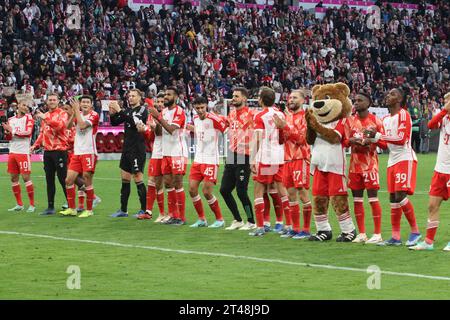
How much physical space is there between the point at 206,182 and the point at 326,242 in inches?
104

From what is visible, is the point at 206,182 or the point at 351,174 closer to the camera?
the point at 351,174

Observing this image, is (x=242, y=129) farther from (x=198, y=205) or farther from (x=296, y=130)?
(x=198, y=205)

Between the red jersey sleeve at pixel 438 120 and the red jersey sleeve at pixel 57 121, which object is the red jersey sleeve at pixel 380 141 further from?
the red jersey sleeve at pixel 57 121

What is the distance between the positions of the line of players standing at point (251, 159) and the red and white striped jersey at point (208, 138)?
2cm

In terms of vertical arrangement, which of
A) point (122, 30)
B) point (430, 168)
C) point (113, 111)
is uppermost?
point (122, 30)

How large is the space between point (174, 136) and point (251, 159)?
2.08 metres

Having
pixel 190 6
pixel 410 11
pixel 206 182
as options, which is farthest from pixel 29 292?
pixel 410 11

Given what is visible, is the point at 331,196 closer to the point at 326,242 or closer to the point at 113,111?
the point at 326,242

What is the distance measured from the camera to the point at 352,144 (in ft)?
44.7

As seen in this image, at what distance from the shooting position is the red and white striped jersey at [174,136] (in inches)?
653

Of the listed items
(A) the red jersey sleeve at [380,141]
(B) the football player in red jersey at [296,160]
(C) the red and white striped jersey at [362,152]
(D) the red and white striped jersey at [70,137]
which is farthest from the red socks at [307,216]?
(D) the red and white striped jersey at [70,137]

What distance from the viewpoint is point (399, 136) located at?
43.7ft

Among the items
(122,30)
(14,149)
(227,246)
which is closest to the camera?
(227,246)

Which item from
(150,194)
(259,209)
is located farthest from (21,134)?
(259,209)
